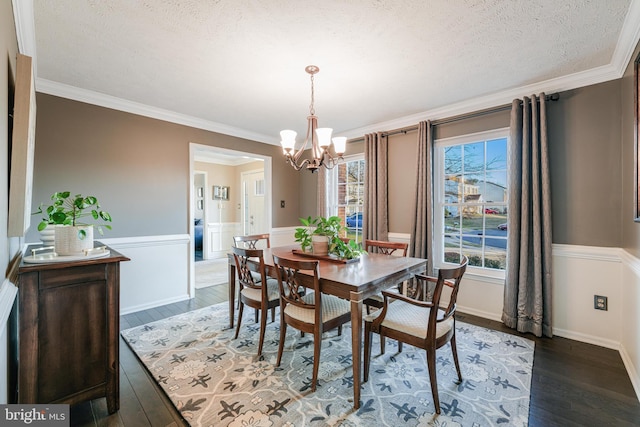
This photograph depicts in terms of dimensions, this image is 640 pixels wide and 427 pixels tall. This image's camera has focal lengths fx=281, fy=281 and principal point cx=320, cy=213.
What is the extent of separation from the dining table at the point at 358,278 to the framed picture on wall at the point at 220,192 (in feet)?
15.4

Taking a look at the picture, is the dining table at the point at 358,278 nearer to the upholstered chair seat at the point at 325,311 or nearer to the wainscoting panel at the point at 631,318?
the upholstered chair seat at the point at 325,311

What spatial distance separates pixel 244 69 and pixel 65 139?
6.79 feet

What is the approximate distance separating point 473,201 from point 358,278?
222 cm

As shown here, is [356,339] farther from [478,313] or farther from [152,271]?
[152,271]

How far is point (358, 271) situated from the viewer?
6.89 feet

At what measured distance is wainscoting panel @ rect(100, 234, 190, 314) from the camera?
3297 mm

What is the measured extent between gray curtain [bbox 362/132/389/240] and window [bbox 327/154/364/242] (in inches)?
14.4

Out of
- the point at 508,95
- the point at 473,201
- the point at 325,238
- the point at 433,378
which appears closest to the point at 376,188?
the point at 473,201

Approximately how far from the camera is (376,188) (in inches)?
157

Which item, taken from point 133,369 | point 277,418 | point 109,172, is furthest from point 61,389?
point 109,172

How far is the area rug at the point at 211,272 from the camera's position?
4618mm

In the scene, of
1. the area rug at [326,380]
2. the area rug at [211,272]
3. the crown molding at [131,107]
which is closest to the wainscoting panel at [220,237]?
the area rug at [211,272]

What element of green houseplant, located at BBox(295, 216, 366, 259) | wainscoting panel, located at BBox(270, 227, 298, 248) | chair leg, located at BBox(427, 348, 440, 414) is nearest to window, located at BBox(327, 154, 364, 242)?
wainscoting panel, located at BBox(270, 227, 298, 248)

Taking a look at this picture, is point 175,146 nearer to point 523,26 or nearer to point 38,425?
point 38,425
